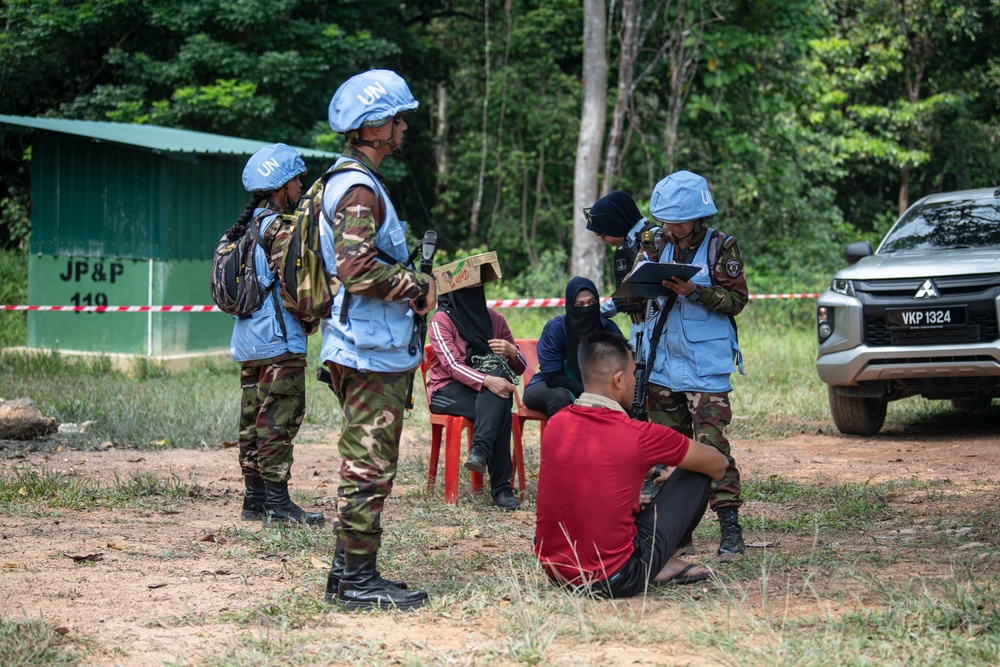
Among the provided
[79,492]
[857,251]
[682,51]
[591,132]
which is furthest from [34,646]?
[682,51]

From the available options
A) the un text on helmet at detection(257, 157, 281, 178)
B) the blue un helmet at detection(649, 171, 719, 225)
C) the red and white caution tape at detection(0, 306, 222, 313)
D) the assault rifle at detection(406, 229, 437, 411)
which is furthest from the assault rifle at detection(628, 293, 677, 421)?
the red and white caution tape at detection(0, 306, 222, 313)

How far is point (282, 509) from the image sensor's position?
6.12 meters

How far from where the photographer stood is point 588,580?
4410mm

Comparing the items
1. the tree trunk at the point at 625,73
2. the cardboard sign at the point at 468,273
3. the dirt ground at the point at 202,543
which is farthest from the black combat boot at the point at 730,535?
the tree trunk at the point at 625,73

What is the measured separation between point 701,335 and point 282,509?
8.30 feet

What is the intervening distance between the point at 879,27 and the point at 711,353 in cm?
1994

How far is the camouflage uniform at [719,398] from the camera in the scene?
5.23 m

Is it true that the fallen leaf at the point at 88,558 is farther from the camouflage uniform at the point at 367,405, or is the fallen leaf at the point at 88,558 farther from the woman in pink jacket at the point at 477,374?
Result: the woman in pink jacket at the point at 477,374

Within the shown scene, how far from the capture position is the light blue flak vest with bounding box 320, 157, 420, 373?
14.0 feet

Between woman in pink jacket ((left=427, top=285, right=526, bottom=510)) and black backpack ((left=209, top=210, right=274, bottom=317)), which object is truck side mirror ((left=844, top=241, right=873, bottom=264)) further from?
black backpack ((left=209, top=210, right=274, bottom=317))

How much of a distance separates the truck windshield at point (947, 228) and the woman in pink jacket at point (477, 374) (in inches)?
156

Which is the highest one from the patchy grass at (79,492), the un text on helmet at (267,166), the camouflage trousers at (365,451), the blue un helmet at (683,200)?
the un text on helmet at (267,166)

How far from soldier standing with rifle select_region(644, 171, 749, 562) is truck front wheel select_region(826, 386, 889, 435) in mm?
3775

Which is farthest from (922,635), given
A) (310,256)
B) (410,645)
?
(310,256)
